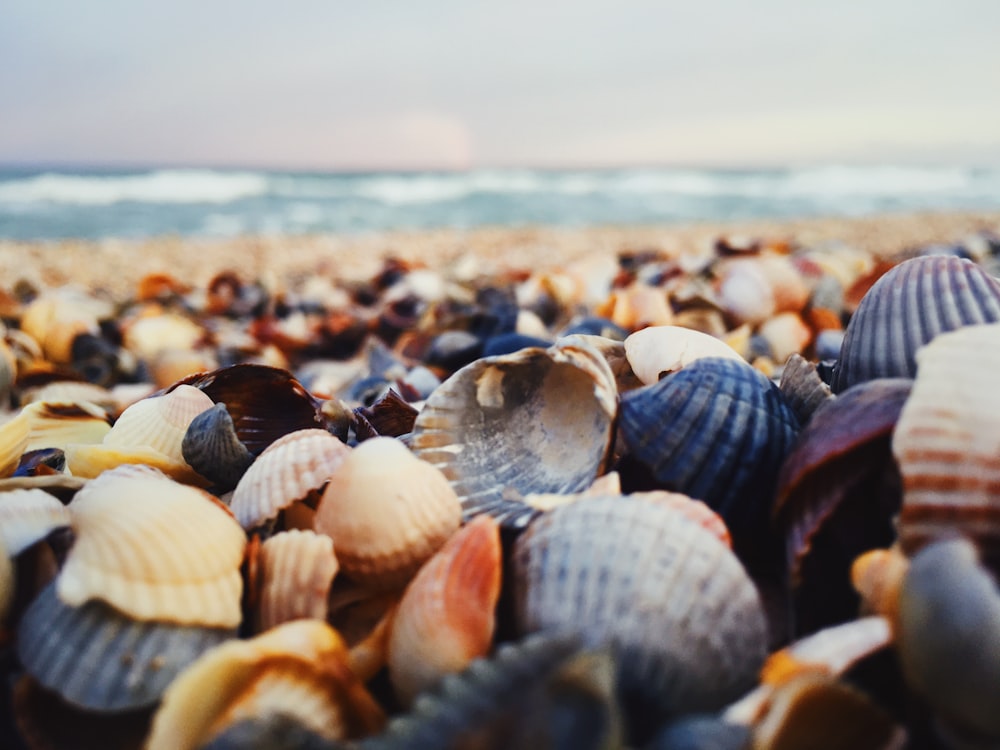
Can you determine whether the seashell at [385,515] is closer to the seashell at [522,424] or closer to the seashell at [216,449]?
the seashell at [522,424]

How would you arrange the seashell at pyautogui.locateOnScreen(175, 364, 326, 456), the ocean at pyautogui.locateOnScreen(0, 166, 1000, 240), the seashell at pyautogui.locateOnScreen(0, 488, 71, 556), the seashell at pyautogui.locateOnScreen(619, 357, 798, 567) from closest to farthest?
the seashell at pyautogui.locateOnScreen(0, 488, 71, 556)
the seashell at pyautogui.locateOnScreen(619, 357, 798, 567)
the seashell at pyautogui.locateOnScreen(175, 364, 326, 456)
the ocean at pyautogui.locateOnScreen(0, 166, 1000, 240)

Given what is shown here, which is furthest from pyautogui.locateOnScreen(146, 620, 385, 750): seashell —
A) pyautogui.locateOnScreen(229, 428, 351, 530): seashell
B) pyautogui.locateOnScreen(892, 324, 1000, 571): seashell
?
pyautogui.locateOnScreen(892, 324, 1000, 571): seashell

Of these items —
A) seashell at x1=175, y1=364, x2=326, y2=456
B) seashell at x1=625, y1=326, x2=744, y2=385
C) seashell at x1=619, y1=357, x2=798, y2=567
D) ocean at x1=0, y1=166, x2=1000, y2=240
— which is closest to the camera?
seashell at x1=619, y1=357, x2=798, y2=567

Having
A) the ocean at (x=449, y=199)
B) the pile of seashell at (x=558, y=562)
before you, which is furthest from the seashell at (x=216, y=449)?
the ocean at (x=449, y=199)

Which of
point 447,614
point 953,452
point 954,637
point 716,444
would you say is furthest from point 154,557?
point 953,452

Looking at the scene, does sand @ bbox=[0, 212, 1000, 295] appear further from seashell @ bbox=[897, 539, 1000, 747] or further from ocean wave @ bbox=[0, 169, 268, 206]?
ocean wave @ bbox=[0, 169, 268, 206]

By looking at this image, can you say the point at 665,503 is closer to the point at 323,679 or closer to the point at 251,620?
the point at 323,679

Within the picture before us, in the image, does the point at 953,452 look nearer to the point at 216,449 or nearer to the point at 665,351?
the point at 665,351

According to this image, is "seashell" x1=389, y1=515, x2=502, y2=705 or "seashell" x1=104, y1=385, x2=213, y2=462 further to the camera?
"seashell" x1=104, y1=385, x2=213, y2=462
